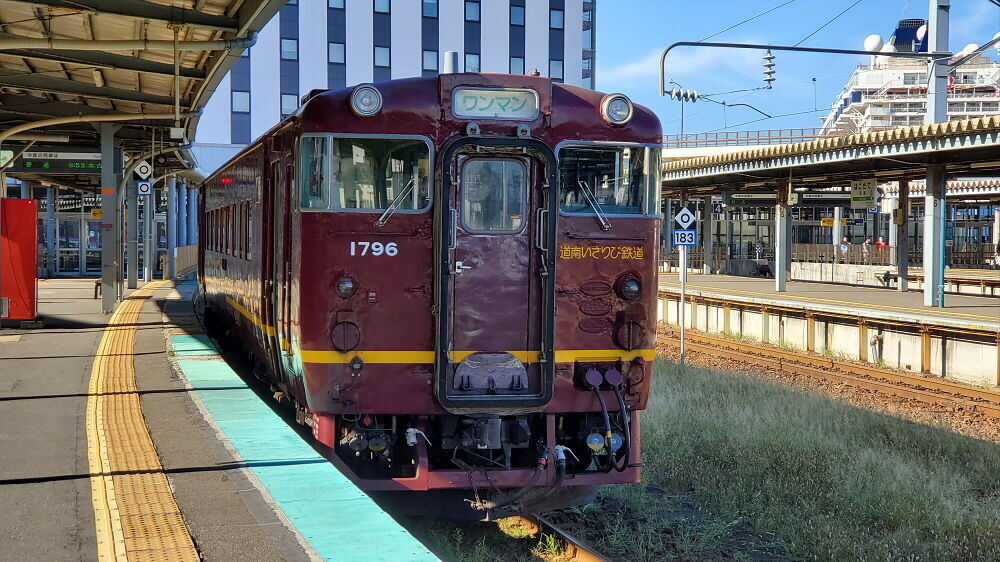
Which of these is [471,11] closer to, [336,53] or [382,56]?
[382,56]

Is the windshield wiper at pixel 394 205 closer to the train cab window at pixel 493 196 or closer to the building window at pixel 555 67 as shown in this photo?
the train cab window at pixel 493 196

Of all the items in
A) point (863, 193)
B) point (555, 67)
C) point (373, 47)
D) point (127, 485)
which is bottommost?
point (127, 485)

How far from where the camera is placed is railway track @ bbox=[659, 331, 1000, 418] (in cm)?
1403

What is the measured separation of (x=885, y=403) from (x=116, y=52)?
38.1 ft

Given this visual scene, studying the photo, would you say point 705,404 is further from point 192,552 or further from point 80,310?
point 80,310

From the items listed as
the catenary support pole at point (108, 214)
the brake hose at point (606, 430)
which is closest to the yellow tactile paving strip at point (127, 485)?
the brake hose at point (606, 430)

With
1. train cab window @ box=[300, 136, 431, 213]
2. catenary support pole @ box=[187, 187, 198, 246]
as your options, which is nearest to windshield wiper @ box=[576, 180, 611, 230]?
train cab window @ box=[300, 136, 431, 213]

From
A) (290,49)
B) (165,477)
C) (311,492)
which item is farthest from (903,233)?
(290,49)

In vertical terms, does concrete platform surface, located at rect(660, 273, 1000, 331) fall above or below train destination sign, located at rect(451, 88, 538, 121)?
below

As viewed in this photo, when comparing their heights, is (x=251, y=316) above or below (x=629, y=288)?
below

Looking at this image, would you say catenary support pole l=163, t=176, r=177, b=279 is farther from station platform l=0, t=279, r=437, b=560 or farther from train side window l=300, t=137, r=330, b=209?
train side window l=300, t=137, r=330, b=209

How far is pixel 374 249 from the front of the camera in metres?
7.00

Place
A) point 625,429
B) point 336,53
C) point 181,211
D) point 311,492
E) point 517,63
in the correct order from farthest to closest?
point 517,63
point 336,53
point 181,211
point 625,429
point 311,492

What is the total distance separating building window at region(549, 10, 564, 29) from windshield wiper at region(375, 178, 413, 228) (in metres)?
48.0
